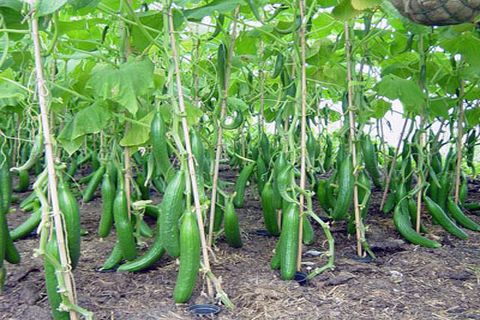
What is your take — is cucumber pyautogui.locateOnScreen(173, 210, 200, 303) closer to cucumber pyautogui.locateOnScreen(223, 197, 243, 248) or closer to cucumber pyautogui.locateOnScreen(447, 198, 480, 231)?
cucumber pyautogui.locateOnScreen(223, 197, 243, 248)

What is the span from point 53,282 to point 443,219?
232 cm

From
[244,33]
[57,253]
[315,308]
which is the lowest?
[315,308]

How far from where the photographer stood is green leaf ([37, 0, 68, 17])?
1787 millimetres

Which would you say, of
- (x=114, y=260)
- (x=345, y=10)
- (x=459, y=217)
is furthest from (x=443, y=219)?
(x=114, y=260)

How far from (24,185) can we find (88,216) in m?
1.17

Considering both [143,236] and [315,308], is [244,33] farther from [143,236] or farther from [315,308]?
[315,308]

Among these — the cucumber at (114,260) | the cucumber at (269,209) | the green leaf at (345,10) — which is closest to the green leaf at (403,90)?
the green leaf at (345,10)

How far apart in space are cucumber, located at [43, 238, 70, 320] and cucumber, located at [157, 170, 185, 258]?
0.42 m

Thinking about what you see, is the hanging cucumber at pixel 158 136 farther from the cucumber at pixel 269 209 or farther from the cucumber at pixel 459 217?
the cucumber at pixel 459 217

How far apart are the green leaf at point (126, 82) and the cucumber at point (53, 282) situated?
67 cm

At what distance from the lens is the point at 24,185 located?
486 cm

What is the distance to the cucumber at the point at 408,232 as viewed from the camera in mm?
3262

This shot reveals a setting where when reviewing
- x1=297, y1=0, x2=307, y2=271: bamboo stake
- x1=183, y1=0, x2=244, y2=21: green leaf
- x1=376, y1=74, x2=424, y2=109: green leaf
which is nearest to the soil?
x1=297, y1=0, x2=307, y2=271: bamboo stake

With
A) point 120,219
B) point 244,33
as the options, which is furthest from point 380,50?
point 120,219
